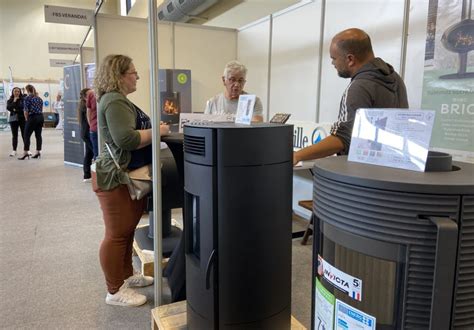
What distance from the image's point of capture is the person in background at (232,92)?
8.84ft

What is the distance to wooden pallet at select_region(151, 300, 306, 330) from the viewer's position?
1650 millimetres

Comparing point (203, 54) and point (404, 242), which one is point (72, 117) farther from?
point (404, 242)

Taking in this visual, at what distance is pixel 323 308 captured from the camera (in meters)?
0.89

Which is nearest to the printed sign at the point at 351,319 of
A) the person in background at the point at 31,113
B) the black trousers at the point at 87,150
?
the black trousers at the point at 87,150

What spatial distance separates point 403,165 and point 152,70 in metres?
1.09

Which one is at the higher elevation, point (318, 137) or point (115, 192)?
point (318, 137)

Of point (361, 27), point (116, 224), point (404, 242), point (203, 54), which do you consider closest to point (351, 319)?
point (404, 242)

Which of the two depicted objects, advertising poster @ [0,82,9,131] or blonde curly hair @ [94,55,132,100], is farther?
advertising poster @ [0,82,9,131]

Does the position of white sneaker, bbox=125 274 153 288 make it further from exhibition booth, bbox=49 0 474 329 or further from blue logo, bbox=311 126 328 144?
blue logo, bbox=311 126 328 144

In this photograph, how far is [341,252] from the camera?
81cm

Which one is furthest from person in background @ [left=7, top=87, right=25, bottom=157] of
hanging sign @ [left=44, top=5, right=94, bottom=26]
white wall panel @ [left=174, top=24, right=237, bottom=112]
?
white wall panel @ [left=174, top=24, right=237, bottom=112]

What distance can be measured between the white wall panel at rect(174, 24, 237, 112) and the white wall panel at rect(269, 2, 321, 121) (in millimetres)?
981

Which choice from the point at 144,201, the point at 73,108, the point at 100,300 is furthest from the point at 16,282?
the point at 73,108

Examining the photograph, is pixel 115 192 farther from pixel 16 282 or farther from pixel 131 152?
pixel 16 282
